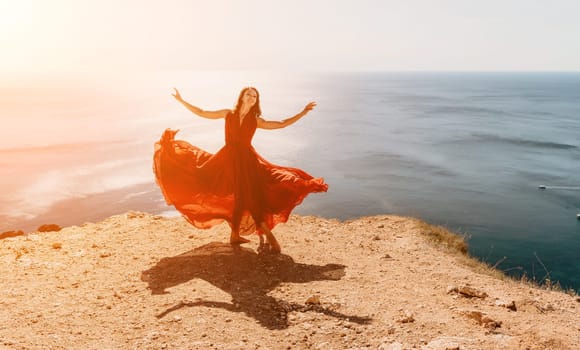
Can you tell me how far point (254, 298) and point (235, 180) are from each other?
89.3 inches

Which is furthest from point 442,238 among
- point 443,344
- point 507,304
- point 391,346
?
point 391,346

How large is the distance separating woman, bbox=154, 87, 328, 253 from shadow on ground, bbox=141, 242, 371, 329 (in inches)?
19.5

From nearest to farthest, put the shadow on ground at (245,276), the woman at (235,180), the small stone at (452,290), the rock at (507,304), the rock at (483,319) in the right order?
1. the rock at (483,319)
2. the shadow on ground at (245,276)
3. the rock at (507,304)
4. the small stone at (452,290)
5. the woman at (235,180)

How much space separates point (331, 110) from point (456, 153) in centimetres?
4786

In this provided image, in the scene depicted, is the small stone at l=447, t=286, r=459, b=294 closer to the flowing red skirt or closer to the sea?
the flowing red skirt

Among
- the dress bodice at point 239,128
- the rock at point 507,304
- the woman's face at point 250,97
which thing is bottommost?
the rock at point 507,304

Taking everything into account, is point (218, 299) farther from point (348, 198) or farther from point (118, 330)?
point (348, 198)

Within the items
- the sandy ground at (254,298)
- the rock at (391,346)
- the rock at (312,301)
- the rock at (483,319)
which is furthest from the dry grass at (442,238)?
the rock at (391,346)

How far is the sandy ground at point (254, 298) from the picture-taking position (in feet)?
17.1

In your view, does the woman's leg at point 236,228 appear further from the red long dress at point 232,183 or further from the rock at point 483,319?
the rock at point 483,319

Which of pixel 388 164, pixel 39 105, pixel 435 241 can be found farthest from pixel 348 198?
pixel 39 105

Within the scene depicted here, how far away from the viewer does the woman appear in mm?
7875

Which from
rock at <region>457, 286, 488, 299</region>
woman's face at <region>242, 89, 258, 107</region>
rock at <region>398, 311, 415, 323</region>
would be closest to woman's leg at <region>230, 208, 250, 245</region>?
woman's face at <region>242, 89, 258, 107</region>

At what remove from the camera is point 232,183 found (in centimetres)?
799
